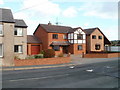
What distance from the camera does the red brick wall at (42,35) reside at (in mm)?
37219

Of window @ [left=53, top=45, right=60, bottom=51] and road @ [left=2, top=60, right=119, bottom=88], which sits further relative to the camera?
window @ [left=53, top=45, right=60, bottom=51]

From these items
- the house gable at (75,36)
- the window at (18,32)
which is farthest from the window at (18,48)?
the house gable at (75,36)

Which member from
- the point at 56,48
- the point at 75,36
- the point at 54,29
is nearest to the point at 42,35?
the point at 54,29

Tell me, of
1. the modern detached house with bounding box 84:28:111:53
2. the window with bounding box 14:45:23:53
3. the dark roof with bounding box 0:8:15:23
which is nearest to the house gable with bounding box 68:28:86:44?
the modern detached house with bounding box 84:28:111:53

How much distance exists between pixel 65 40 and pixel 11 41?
21.7 metres

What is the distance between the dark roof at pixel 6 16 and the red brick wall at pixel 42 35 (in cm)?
1519

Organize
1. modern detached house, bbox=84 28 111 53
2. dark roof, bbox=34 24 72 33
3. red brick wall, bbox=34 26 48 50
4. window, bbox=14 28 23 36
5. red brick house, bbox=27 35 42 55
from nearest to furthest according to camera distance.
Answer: window, bbox=14 28 23 36, red brick house, bbox=27 35 42 55, red brick wall, bbox=34 26 48 50, dark roof, bbox=34 24 72 33, modern detached house, bbox=84 28 111 53

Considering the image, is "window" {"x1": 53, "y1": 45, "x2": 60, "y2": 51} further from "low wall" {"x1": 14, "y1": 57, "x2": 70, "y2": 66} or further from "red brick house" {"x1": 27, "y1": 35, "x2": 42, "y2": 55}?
"low wall" {"x1": 14, "y1": 57, "x2": 70, "y2": 66}

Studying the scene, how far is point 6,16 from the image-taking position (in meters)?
21.1

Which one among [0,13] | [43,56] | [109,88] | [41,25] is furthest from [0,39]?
[41,25]

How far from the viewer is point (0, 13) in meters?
21.5

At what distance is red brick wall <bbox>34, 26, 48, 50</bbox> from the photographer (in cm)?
3722

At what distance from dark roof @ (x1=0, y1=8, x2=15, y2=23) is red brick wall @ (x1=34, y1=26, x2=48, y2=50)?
1519 centimetres

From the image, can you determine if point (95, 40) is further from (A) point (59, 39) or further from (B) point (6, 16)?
(B) point (6, 16)
